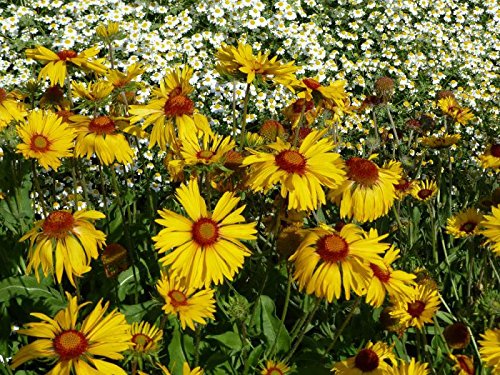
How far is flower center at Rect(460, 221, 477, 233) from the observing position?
8.57 ft

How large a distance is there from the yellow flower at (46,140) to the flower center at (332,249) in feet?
2.84

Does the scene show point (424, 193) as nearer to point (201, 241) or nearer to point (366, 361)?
point (366, 361)

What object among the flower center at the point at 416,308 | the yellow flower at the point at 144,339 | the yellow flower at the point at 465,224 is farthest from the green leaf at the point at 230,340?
the yellow flower at the point at 465,224

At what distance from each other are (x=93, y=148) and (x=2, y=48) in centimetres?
282

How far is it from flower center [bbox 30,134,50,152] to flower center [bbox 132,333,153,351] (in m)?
0.67

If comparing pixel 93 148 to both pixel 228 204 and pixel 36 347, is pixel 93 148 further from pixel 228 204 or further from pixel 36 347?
pixel 36 347

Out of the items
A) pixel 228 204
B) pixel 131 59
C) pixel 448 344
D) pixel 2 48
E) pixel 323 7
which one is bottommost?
pixel 448 344

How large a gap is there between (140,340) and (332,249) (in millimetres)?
590

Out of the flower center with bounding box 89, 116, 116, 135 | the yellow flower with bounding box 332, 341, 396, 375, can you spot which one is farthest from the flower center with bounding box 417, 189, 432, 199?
the flower center with bounding box 89, 116, 116, 135

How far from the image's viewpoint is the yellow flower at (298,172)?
177cm

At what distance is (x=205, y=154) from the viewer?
6.61 ft

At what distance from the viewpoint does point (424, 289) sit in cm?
222

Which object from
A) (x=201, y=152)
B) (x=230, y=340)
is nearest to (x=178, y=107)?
(x=201, y=152)

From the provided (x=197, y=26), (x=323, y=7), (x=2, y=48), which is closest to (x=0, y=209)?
(x=2, y=48)
